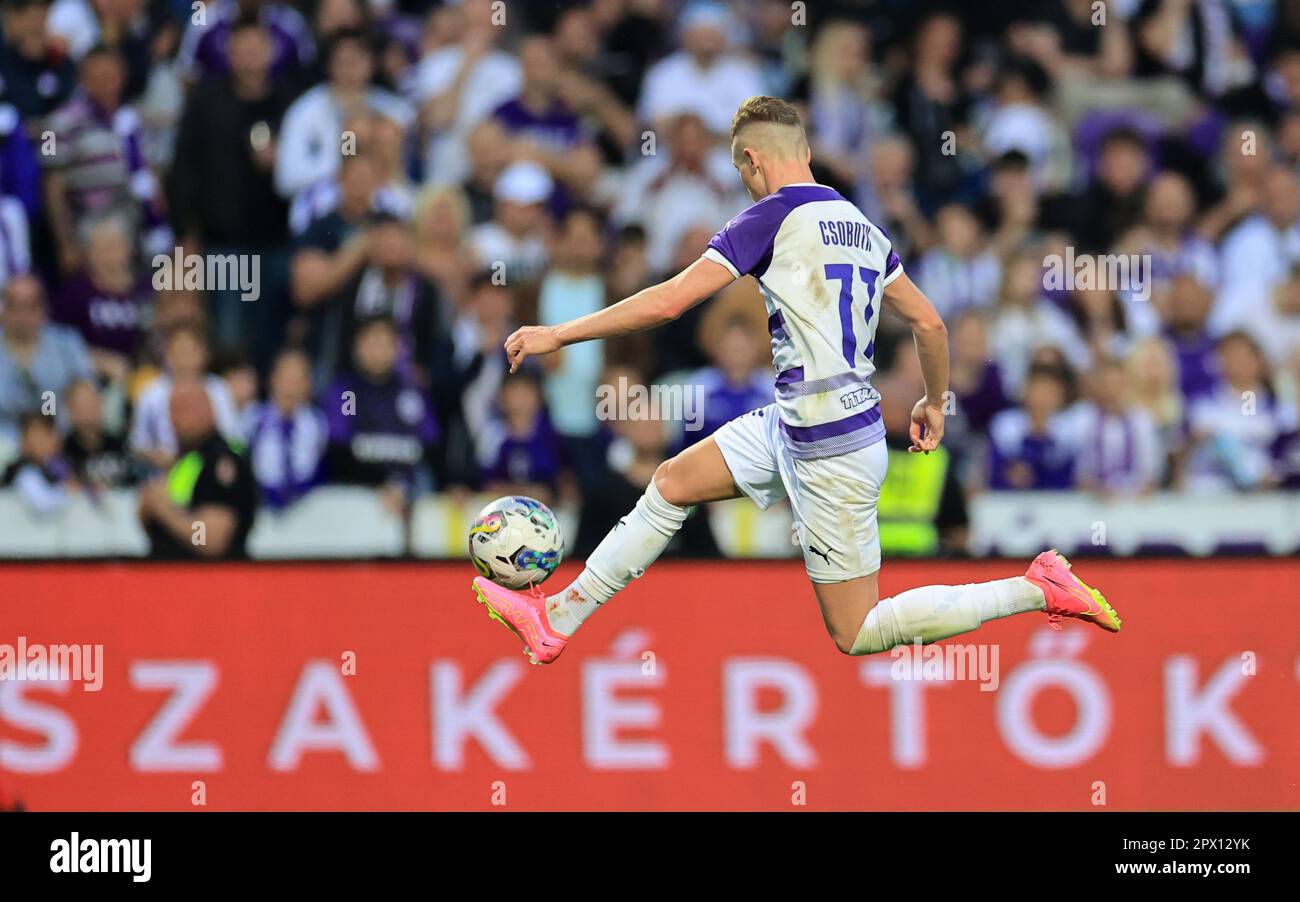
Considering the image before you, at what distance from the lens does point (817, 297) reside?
681 centimetres

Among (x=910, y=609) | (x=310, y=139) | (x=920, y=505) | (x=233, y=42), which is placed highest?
(x=233, y=42)

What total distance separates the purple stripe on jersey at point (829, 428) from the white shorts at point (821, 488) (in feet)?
0.28

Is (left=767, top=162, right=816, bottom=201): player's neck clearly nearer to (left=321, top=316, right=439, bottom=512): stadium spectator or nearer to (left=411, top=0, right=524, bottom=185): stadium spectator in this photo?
(left=321, top=316, right=439, bottom=512): stadium spectator

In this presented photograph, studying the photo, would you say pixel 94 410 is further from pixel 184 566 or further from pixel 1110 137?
pixel 1110 137

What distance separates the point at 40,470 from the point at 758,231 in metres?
5.29

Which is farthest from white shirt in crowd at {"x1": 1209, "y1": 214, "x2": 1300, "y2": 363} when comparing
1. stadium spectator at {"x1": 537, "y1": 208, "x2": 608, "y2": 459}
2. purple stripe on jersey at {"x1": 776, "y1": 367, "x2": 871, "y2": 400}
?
purple stripe on jersey at {"x1": 776, "y1": 367, "x2": 871, "y2": 400}

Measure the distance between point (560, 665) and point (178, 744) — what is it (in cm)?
176

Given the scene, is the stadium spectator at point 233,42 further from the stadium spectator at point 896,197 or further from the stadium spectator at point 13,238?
the stadium spectator at point 896,197

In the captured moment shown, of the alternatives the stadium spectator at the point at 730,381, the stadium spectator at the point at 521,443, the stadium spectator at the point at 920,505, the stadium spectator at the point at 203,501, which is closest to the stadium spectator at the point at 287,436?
the stadium spectator at the point at 203,501

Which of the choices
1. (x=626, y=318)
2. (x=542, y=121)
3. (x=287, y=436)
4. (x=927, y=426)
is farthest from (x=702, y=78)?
(x=626, y=318)

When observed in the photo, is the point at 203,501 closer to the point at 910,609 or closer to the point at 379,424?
the point at 379,424

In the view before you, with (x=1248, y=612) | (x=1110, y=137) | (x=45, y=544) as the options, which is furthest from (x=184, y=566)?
(x=1110, y=137)

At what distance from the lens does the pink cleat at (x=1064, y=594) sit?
7355 millimetres

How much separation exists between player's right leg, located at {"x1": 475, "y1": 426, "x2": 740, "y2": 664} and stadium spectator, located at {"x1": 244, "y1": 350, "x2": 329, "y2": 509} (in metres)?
3.57
